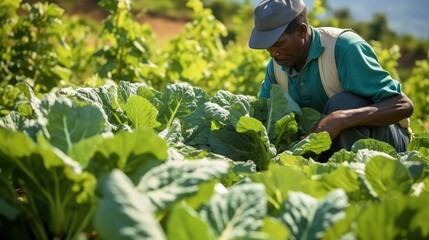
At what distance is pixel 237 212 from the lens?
147 cm

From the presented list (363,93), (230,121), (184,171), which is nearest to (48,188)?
(184,171)

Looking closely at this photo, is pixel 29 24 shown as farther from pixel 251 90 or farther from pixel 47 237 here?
pixel 47 237

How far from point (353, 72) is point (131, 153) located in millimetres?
1859

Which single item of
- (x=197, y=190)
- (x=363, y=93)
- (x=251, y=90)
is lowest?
(x=251, y=90)

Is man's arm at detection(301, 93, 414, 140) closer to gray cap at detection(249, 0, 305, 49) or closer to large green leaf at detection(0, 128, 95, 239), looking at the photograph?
gray cap at detection(249, 0, 305, 49)

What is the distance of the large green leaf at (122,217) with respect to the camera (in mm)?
1227

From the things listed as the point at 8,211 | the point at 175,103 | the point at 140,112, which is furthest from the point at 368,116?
the point at 8,211

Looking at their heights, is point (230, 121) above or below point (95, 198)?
below


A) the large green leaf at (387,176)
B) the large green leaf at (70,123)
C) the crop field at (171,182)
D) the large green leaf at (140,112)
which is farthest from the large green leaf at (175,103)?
the large green leaf at (387,176)

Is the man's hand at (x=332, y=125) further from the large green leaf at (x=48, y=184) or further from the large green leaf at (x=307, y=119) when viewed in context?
the large green leaf at (x=48, y=184)

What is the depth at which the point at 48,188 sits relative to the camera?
162 cm

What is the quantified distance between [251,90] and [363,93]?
3027 mm

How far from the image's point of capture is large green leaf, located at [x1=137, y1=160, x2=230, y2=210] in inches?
58.3

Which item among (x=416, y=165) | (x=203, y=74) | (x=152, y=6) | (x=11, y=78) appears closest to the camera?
(x=416, y=165)
